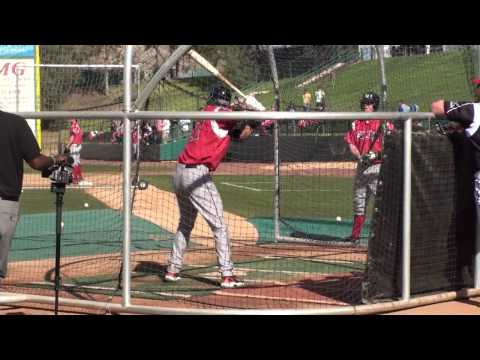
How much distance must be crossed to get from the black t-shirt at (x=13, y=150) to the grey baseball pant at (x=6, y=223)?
0.31ft

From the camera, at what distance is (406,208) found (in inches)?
302

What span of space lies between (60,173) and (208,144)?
227cm

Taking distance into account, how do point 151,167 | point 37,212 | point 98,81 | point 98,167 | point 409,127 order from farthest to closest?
point 98,81, point 98,167, point 37,212, point 151,167, point 409,127

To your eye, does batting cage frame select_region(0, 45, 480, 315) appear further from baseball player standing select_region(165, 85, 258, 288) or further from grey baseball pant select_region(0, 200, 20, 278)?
baseball player standing select_region(165, 85, 258, 288)

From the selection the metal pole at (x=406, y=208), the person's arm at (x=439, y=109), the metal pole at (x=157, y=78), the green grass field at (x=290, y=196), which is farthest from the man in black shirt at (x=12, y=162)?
the green grass field at (x=290, y=196)

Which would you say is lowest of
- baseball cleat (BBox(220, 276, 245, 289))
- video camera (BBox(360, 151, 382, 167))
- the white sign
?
baseball cleat (BBox(220, 276, 245, 289))

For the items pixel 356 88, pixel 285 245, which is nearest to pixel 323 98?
pixel 356 88

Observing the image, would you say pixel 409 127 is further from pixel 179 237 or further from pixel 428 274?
pixel 179 237

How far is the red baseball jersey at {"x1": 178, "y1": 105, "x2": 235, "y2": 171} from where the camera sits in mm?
8625

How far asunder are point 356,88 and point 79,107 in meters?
9.49

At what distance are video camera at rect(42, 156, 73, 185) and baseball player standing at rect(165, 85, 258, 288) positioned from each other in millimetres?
2012

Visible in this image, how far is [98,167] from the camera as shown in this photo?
65.7 feet

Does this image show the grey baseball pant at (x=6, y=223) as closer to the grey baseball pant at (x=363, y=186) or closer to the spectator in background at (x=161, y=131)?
the grey baseball pant at (x=363, y=186)

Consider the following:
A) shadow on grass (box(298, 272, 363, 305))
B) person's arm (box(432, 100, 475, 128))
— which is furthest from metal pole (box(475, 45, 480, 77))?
shadow on grass (box(298, 272, 363, 305))
